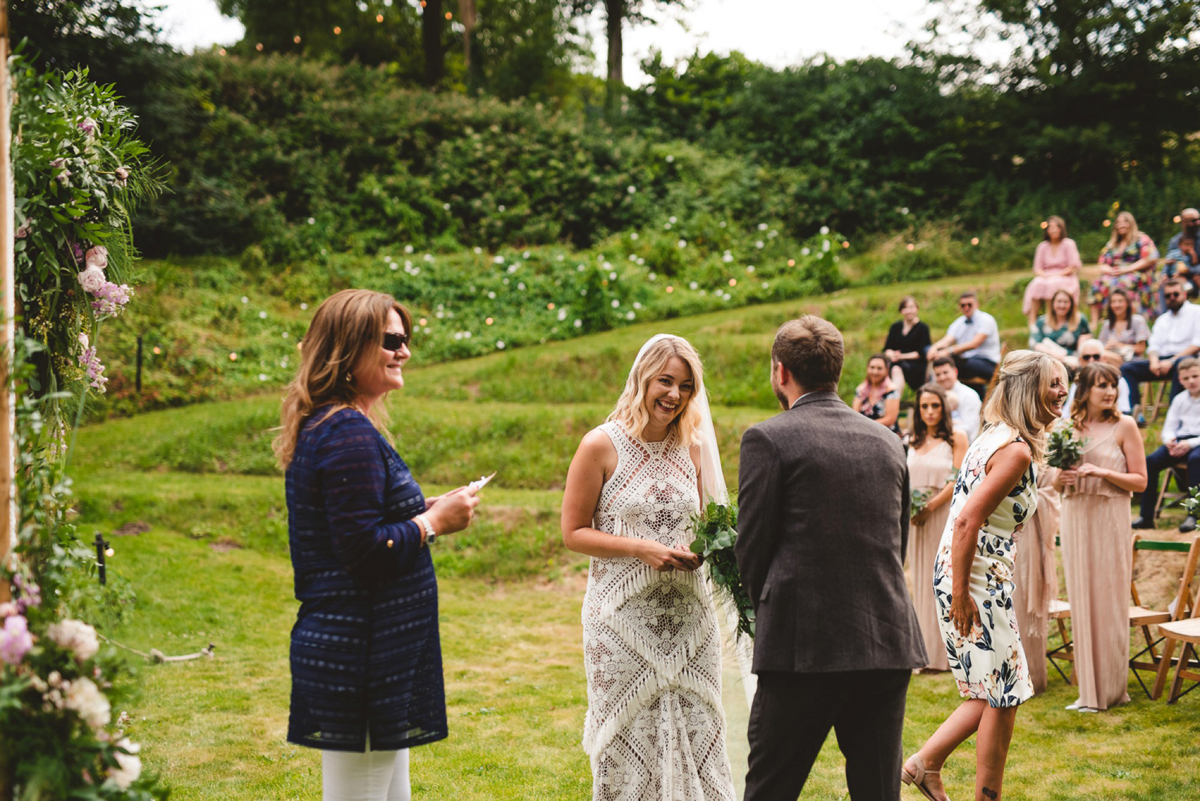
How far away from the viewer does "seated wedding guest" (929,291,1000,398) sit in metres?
11.1

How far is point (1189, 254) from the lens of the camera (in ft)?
38.8

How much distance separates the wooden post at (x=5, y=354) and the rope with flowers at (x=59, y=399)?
0.02 meters

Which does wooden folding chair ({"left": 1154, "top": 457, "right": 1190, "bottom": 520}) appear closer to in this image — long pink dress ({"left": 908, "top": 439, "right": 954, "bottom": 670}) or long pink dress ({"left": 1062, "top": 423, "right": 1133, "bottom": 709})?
long pink dress ({"left": 908, "top": 439, "right": 954, "bottom": 670})

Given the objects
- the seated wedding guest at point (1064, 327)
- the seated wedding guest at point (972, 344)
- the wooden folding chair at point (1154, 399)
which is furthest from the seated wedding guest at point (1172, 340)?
the seated wedding guest at point (972, 344)

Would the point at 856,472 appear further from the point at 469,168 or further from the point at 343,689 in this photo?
the point at 469,168

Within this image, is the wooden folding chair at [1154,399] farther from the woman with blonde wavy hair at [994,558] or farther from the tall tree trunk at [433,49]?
the tall tree trunk at [433,49]

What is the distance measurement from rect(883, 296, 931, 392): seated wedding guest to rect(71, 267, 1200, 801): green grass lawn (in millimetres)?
1495

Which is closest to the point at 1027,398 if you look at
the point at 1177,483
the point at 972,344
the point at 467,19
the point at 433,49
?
the point at 1177,483

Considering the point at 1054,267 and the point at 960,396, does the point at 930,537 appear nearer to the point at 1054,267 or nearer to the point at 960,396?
the point at 960,396

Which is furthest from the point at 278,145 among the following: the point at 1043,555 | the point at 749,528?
the point at 749,528

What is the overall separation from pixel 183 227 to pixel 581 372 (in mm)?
8326

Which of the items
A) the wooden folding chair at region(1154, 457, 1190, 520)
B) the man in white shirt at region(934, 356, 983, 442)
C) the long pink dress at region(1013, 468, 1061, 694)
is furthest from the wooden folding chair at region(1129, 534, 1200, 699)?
the wooden folding chair at region(1154, 457, 1190, 520)

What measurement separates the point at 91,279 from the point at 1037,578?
19.0ft

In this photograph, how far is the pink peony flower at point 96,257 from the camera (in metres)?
3.10
